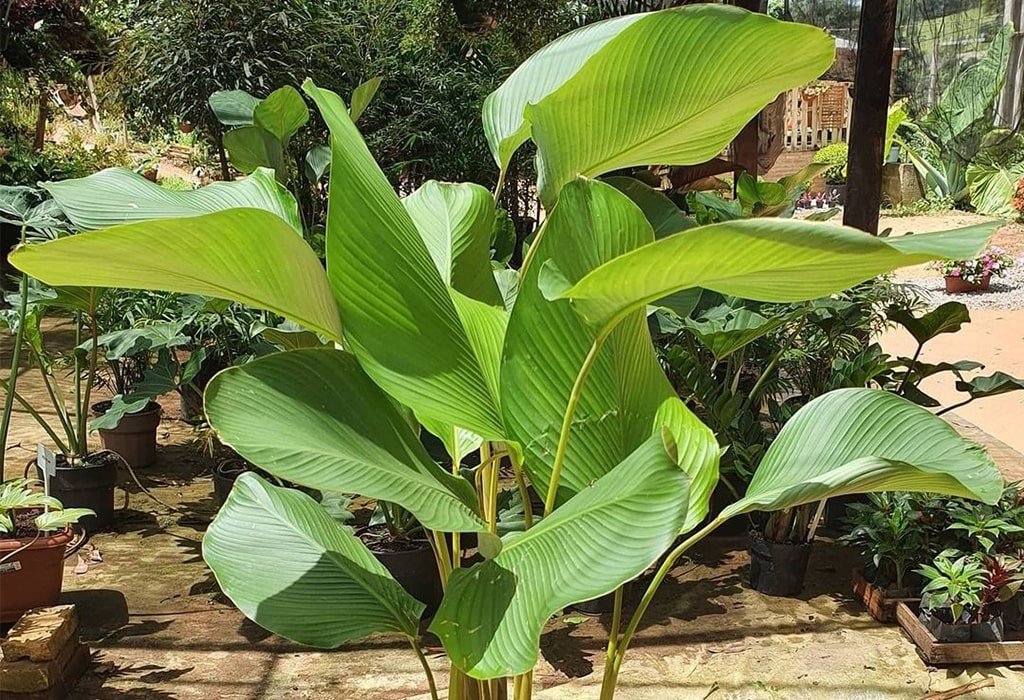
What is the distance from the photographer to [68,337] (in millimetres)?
5828

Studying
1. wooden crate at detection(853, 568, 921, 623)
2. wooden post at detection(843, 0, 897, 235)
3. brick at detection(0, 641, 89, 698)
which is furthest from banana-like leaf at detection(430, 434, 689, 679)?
wooden post at detection(843, 0, 897, 235)

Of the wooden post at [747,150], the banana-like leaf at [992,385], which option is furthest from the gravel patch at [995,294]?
the banana-like leaf at [992,385]

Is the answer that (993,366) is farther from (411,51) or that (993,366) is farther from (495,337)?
(495,337)

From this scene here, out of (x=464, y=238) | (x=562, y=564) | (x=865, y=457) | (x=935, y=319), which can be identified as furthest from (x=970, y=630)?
(x=562, y=564)

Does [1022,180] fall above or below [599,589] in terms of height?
below

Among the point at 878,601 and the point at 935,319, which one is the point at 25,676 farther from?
the point at 935,319

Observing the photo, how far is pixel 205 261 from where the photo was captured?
0.81 metres

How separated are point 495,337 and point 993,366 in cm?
521

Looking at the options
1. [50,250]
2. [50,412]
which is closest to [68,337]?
[50,412]

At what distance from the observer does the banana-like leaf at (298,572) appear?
3.22ft

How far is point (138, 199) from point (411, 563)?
1469 millimetres

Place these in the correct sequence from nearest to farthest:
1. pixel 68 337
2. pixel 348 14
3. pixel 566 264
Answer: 1. pixel 566 264
2. pixel 348 14
3. pixel 68 337

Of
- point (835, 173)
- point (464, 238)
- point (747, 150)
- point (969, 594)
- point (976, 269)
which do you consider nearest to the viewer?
point (464, 238)

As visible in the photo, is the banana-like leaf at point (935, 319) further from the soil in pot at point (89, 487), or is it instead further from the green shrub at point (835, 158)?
the green shrub at point (835, 158)
